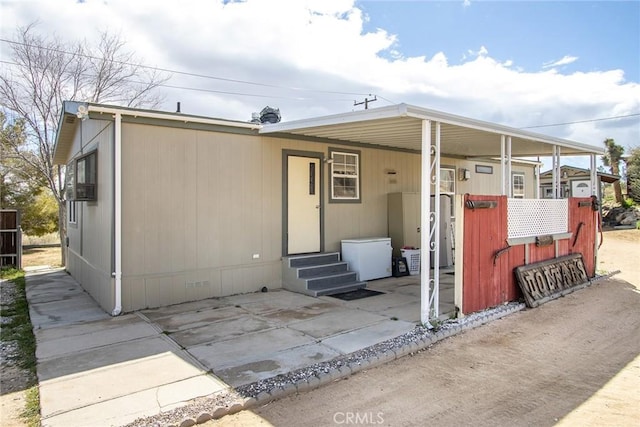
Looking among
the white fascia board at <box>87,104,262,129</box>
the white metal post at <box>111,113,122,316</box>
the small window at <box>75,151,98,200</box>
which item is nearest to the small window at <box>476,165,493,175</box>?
the white fascia board at <box>87,104,262,129</box>

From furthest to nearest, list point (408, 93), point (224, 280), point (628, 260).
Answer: point (408, 93), point (628, 260), point (224, 280)

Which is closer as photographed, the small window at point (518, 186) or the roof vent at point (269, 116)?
the roof vent at point (269, 116)

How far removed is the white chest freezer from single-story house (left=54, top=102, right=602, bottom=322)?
0.29m

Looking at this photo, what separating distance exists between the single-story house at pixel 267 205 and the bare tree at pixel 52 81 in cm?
590

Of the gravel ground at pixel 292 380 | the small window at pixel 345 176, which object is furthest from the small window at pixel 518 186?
the gravel ground at pixel 292 380

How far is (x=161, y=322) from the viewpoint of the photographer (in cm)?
502

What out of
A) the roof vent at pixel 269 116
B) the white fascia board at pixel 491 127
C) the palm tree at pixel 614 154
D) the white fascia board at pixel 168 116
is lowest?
the white fascia board at pixel 491 127

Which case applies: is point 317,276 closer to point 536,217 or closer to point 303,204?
point 303,204

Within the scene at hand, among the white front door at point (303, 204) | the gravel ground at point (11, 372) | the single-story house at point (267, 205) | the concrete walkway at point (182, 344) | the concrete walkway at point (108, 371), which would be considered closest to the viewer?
the concrete walkway at point (108, 371)

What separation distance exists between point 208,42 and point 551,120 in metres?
19.7

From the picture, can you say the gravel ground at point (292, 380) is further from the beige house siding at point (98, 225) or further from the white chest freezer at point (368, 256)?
the beige house siding at point (98, 225)

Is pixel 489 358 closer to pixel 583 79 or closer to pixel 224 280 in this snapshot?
pixel 224 280

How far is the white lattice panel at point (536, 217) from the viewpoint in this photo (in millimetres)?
6020

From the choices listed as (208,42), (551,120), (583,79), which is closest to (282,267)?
(208,42)
